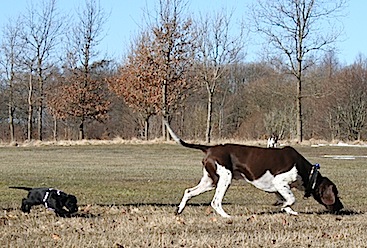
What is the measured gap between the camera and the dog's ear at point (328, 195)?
1072 centimetres

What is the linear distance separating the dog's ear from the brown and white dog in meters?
0.27

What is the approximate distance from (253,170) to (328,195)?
1.42 meters

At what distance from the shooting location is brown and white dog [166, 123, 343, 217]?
10.2 meters

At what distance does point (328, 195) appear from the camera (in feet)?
35.2

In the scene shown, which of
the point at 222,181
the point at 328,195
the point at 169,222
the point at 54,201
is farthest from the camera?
the point at 328,195

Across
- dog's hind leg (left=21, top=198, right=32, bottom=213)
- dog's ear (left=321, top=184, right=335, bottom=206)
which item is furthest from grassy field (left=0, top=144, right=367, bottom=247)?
dog's ear (left=321, top=184, right=335, bottom=206)

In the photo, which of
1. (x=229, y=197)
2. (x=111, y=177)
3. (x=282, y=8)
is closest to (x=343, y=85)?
(x=282, y=8)

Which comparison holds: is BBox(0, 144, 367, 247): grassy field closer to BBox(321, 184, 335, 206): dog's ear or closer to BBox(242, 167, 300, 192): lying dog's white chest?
BBox(321, 184, 335, 206): dog's ear

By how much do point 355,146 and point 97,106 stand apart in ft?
73.3

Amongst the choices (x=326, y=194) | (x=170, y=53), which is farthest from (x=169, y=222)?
(x=170, y=53)

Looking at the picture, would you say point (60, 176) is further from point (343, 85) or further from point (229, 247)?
point (343, 85)

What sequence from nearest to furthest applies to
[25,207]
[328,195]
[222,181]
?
[222,181] < [25,207] < [328,195]

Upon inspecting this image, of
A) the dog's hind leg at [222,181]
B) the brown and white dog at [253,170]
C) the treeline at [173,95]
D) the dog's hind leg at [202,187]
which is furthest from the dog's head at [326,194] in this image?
the treeline at [173,95]

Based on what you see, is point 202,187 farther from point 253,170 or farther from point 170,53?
point 170,53
